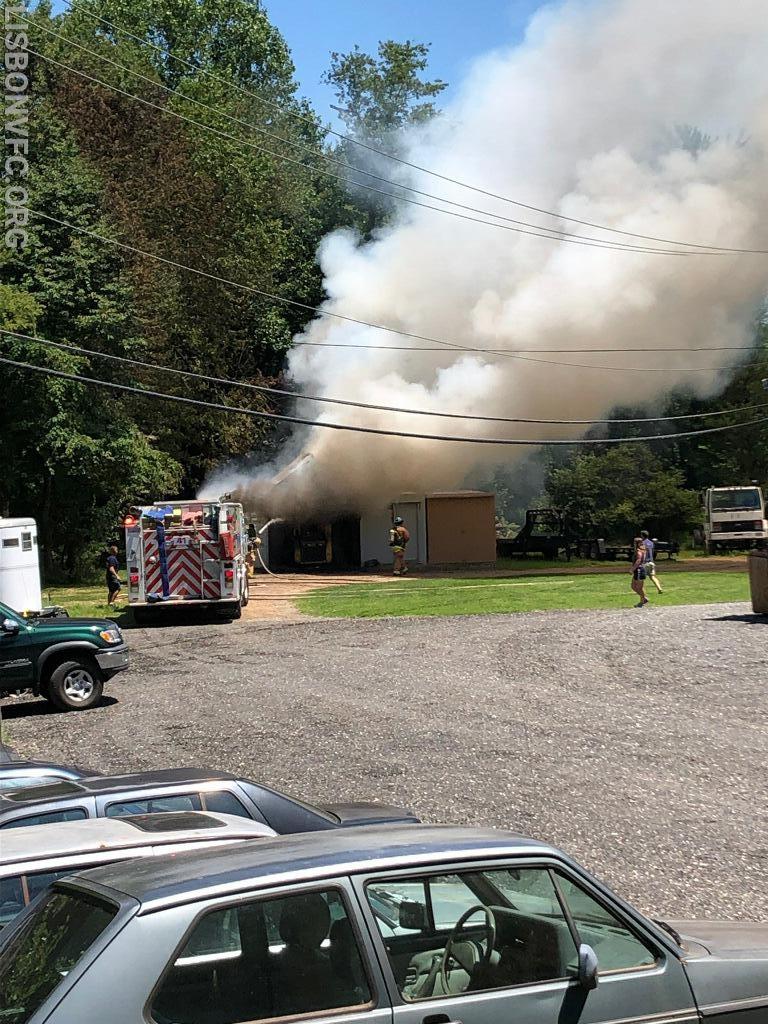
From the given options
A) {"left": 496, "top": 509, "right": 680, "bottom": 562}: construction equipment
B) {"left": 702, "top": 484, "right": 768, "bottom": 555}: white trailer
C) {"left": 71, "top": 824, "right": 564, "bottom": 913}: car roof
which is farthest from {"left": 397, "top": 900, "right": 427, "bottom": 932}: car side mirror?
{"left": 702, "top": 484, "right": 768, "bottom": 555}: white trailer

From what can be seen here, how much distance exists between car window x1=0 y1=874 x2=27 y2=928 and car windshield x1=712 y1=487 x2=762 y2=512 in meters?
39.0

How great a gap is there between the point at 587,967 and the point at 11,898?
219 cm

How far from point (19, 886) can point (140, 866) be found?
3.09ft

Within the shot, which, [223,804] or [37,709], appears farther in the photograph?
[37,709]

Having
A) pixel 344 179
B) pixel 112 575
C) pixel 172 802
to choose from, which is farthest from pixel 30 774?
pixel 344 179

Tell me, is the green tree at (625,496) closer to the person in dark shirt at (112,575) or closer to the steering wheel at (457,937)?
the person in dark shirt at (112,575)

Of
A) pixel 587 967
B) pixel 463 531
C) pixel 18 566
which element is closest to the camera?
pixel 587 967

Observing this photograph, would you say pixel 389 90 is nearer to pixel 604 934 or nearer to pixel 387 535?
pixel 387 535

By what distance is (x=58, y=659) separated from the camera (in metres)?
16.1

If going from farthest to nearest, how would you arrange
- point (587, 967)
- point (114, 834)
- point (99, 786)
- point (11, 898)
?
point (99, 786)
point (114, 834)
point (11, 898)
point (587, 967)

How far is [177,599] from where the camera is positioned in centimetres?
Answer: 2492

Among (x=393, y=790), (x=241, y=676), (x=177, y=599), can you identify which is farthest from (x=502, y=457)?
(x=393, y=790)

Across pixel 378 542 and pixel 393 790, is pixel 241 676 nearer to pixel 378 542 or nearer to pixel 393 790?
pixel 393 790

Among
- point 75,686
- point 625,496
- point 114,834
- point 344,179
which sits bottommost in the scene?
point 75,686
